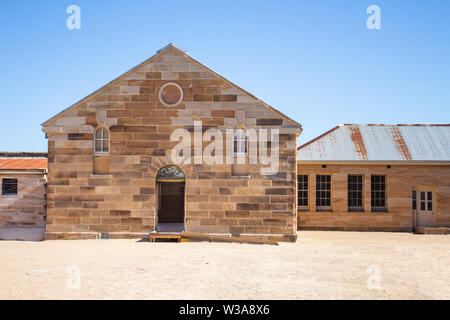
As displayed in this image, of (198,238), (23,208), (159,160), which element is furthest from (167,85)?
(23,208)

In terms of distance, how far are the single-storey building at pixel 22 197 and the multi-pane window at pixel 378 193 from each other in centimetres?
1589

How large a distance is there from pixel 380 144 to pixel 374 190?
256cm

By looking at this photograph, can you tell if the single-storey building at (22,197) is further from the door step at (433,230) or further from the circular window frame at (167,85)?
the door step at (433,230)

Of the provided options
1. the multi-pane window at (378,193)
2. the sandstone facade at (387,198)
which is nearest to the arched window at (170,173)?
the sandstone facade at (387,198)

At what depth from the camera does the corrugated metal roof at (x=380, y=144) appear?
70.1ft

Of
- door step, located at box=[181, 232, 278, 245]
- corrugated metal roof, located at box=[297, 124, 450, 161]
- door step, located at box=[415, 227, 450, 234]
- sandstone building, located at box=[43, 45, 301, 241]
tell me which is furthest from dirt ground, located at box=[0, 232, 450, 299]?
corrugated metal roof, located at box=[297, 124, 450, 161]

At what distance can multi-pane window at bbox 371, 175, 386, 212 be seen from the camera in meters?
21.2

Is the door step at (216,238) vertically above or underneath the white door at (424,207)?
underneath

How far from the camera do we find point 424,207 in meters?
21.3

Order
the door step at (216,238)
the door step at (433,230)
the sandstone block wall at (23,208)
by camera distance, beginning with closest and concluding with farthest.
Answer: the door step at (216,238)
the door step at (433,230)
the sandstone block wall at (23,208)

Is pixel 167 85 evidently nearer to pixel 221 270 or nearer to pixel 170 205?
pixel 170 205
